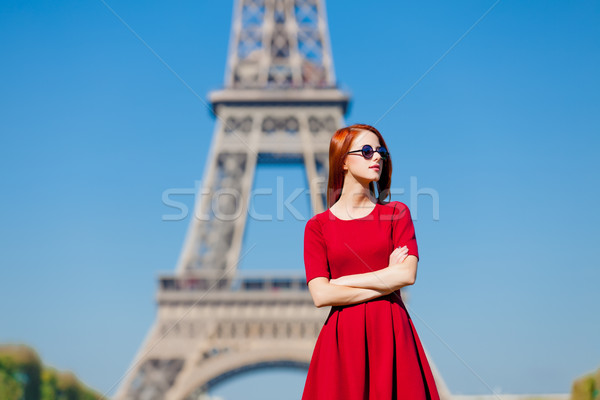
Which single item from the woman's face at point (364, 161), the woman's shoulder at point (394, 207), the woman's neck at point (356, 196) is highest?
the woman's face at point (364, 161)

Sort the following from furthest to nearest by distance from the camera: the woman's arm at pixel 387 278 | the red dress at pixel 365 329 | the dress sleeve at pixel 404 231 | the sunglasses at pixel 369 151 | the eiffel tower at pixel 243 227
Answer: the eiffel tower at pixel 243 227
the sunglasses at pixel 369 151
the dress sleeve at pixel 404 231
the woman's arm at pixel 387 278
the red dress at pixel 365 329

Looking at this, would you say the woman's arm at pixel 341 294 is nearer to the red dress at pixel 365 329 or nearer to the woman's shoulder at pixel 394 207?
the red dress at pixel 365 329

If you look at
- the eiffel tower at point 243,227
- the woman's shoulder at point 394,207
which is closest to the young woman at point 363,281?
the woman's shoulder at point 394,207

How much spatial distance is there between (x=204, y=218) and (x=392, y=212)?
108 feet

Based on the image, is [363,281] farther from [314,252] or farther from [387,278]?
[314,252]

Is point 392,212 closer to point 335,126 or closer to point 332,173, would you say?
point 332,173

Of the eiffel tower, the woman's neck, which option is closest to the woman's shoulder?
the woman's neck

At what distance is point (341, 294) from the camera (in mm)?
3713

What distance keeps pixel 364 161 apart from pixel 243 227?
33.0 m

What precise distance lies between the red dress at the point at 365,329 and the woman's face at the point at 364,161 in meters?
0.18

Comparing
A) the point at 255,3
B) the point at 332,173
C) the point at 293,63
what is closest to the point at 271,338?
the point at 293,63

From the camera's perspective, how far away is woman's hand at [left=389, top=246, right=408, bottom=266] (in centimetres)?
376

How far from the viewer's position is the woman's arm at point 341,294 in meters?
3.69

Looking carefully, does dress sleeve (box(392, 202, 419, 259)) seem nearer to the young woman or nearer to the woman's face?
the young woman
